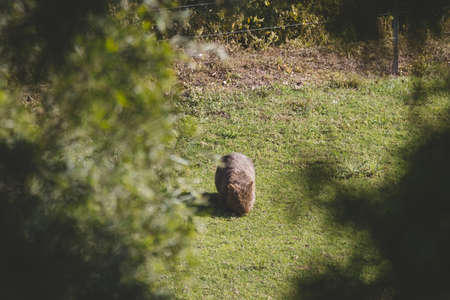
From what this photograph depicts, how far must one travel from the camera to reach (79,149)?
83.0 inches

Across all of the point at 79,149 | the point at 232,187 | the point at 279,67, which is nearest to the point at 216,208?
the point at 232,187

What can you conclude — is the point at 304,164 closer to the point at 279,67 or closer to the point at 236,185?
the point at 236,185

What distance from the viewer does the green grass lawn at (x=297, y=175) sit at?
459 cm

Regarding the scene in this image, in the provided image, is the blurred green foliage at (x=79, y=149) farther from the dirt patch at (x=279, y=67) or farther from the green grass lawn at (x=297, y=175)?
the dirt patch at (x=279, y=67)

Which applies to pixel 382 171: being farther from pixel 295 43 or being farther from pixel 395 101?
pixel 295 43

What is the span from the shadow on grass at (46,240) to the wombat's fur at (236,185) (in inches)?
127

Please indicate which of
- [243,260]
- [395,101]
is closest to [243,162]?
[243,260]

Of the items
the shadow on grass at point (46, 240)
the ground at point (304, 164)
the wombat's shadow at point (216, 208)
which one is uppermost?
the shadow on grass at point (46, 240)

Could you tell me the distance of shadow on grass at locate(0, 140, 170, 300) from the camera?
201 cm

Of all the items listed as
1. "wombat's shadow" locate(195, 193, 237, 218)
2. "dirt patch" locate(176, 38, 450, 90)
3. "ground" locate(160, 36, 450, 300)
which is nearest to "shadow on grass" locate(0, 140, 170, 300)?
"ground" locate(160, 36, 450, 300)

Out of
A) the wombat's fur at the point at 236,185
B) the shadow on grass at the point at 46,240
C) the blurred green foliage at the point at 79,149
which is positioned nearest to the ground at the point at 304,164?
the wombat's fur at the point at 236,185

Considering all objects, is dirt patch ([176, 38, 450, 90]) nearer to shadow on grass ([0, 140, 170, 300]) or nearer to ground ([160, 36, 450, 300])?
ground ([160, 36, 450, 300])

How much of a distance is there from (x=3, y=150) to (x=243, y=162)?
3.85 meters

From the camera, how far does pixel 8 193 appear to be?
2.05m
